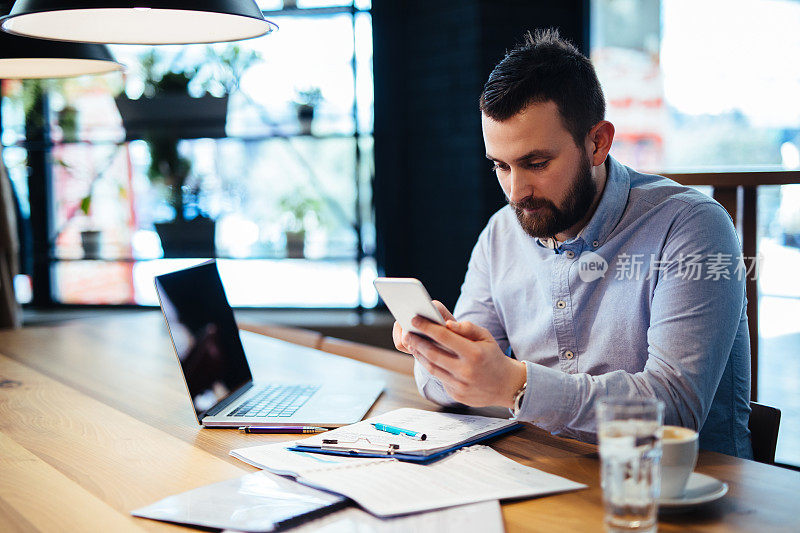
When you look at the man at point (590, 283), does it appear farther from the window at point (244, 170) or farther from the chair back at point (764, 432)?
the window at point (244, 170)

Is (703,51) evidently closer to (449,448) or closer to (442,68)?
(442,68)

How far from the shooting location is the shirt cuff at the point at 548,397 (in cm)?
123

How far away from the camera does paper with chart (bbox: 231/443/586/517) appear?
1.02 m

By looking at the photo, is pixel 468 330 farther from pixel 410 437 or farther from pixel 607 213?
pixel 607 213

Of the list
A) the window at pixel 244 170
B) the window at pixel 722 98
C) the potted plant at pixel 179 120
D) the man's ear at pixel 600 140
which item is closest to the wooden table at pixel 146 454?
the man's ear at pixel 600 140

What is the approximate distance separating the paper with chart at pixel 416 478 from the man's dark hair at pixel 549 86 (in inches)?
25.3

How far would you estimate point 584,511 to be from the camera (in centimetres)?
99

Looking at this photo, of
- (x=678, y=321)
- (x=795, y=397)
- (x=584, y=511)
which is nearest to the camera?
(x=584, y=511)

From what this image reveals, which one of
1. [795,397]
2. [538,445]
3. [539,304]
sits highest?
[539,304]

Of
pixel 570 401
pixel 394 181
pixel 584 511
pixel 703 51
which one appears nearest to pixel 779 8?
pixel 703 51

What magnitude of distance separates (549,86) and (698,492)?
0.79m

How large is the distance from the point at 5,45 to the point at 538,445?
1501 millimetres

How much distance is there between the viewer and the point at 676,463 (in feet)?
3.10

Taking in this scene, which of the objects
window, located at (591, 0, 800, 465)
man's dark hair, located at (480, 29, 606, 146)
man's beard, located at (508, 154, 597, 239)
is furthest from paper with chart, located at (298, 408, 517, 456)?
window, located at (591, 0, 800, 465)
